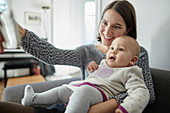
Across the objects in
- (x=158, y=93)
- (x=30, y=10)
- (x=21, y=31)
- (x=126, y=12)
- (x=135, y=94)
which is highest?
(x=30, y=10)

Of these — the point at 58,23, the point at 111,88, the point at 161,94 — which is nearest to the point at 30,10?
the point at 58,23

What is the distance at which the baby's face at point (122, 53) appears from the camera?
735mm

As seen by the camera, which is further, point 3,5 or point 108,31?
point 108,31

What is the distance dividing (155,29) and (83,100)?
0.94 metres

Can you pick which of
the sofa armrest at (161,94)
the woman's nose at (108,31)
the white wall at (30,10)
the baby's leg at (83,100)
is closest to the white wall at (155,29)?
the sofa armrest at (161,94)

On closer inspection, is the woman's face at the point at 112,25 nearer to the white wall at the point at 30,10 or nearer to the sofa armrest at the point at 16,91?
the sofa armrest at the point at 16,91

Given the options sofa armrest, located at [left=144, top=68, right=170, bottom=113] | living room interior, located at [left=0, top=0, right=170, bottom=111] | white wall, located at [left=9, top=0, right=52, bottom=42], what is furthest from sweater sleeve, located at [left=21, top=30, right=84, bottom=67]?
white wall, located at [left=9, top=0, right=52, bottom=42]

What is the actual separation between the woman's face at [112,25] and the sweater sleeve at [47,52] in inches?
10.0

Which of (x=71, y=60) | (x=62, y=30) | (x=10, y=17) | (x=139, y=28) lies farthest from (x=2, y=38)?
(x=62, y=30)

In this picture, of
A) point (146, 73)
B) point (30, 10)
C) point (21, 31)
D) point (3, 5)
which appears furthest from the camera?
point (30, 10)

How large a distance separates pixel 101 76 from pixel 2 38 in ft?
1.90

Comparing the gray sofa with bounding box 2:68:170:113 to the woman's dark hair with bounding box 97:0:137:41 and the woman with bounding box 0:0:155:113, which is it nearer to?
the woman with bounding box 0:0:155:113

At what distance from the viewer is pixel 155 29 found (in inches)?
44.0

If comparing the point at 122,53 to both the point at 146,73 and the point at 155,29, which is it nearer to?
the point at 146,73
